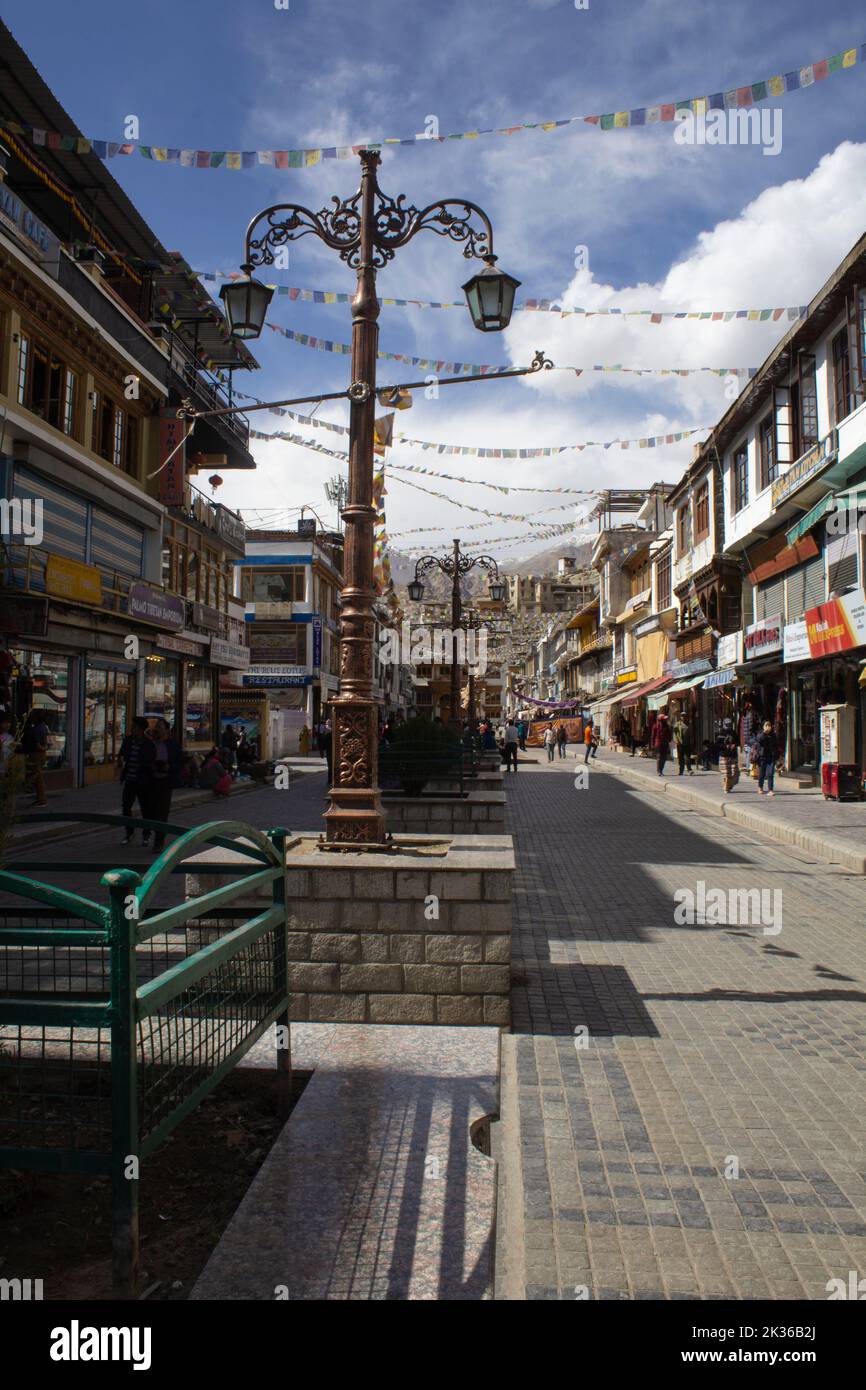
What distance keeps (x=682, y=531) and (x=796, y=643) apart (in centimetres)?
1690

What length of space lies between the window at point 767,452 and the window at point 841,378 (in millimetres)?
4285

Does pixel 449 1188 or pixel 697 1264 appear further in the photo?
pixel 449 1188

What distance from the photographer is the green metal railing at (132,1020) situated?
2311 millimetres

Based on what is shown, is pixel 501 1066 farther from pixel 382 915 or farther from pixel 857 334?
pixel 857 334

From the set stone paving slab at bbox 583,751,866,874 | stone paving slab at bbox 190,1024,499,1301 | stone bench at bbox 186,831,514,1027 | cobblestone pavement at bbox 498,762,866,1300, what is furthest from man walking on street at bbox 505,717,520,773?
stone paving slab at bbox 190,1024,499,1301

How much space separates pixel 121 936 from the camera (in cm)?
230

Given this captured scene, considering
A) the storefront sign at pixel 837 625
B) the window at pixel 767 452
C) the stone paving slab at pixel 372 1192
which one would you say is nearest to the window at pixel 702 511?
the window at pixel 767 452

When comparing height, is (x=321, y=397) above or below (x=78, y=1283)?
above

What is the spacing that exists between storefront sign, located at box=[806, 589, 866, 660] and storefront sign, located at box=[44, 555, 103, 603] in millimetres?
15327

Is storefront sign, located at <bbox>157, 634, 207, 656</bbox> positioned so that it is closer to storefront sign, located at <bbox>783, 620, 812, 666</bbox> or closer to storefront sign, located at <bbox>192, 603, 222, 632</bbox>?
storefront sign, located at <bbox>192, 603, 222, 632</bbox>

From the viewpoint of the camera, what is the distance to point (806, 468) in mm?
21281

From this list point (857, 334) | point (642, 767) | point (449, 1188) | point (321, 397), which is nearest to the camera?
point (449, 1188)
